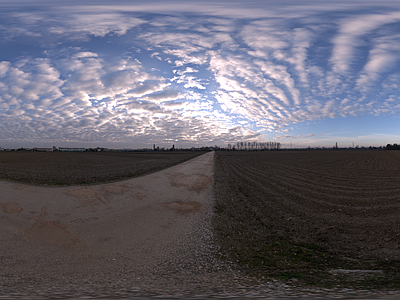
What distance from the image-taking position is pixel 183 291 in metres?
4.31

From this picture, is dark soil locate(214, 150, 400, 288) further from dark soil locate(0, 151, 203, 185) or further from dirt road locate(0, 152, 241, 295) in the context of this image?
dark soil locate(0, 151, 203, 185)

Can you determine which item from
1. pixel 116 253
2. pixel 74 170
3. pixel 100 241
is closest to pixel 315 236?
pixel 116 253

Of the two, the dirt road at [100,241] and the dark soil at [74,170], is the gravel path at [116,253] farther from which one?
the dark soil at [74,170]

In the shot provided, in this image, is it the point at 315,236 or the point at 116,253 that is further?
the point at 315,236

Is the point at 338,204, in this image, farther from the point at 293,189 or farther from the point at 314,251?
the point at 314,251

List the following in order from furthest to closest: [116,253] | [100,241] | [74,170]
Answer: [74,170] < [100,241] < [116,253]

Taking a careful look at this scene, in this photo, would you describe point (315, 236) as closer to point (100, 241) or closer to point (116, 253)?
point (116, 253)

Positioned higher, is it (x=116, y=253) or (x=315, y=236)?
(x=315, y=236)

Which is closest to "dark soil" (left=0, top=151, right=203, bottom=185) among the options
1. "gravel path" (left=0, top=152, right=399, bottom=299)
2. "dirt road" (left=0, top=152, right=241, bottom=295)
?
"dirt road" (left=0, top=152, right=241, bottom=295)

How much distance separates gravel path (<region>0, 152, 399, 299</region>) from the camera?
4.39m

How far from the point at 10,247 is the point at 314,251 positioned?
349 inches

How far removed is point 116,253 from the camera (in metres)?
6.24

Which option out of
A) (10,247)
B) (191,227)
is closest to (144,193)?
(191,227)

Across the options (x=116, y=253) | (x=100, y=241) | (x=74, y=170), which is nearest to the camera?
(x=116, y=253)
